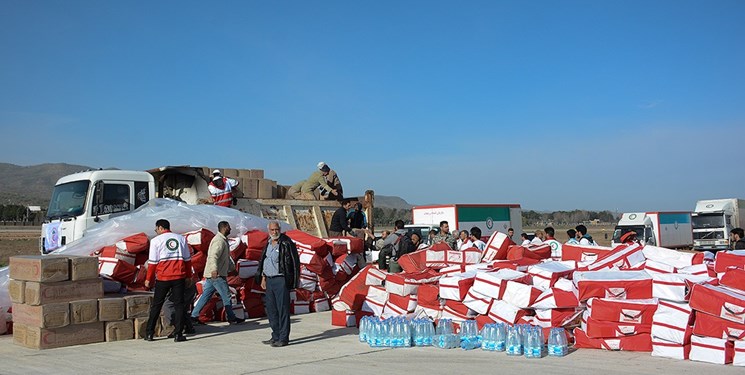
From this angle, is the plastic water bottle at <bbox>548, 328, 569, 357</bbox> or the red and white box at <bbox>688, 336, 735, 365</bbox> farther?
the plastic water bottle at <bbox>548, 328, 569, 357</bbox>

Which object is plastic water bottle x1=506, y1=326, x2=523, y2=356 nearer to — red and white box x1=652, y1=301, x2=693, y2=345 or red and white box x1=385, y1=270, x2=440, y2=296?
red and white box x1=652, y1=301, x2=693, y2=345

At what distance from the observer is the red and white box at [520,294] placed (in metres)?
9.22

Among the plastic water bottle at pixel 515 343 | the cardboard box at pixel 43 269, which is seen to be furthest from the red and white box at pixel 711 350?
the cardboard box at pixel 43 269

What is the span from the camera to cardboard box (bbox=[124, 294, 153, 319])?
32.7 ft

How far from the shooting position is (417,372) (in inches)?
297

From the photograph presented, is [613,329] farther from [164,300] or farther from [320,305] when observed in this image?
[320,305]

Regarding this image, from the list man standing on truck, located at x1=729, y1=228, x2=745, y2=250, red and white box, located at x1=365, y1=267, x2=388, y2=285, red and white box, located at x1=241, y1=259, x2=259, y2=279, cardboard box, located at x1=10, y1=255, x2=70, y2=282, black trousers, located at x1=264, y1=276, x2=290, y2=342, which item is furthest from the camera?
man standing on truck, located at x1=729, y1=228, x2=745, y2=250

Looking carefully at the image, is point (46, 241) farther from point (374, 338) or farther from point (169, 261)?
point (374, 338)

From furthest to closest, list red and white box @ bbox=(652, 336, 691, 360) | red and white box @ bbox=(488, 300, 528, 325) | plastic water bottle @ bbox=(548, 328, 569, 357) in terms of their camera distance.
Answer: red and white box @ bbox=(488, 300, 528, 325)
plastic water bottle @ bbox=(548, 328, 569, 357)
red and white box @ bbox=(652, 336, 691, 360)

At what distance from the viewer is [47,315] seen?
29.8 feet

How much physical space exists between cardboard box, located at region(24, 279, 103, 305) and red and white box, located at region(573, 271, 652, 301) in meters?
7.06

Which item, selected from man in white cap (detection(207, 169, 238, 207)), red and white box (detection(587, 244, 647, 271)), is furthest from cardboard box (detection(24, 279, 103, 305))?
red and white box (detection(587, 244, 647, 271))

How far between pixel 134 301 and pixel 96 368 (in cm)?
220

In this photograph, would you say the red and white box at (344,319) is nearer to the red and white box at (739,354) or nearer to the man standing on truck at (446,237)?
the man standing on truck at (446,237)
